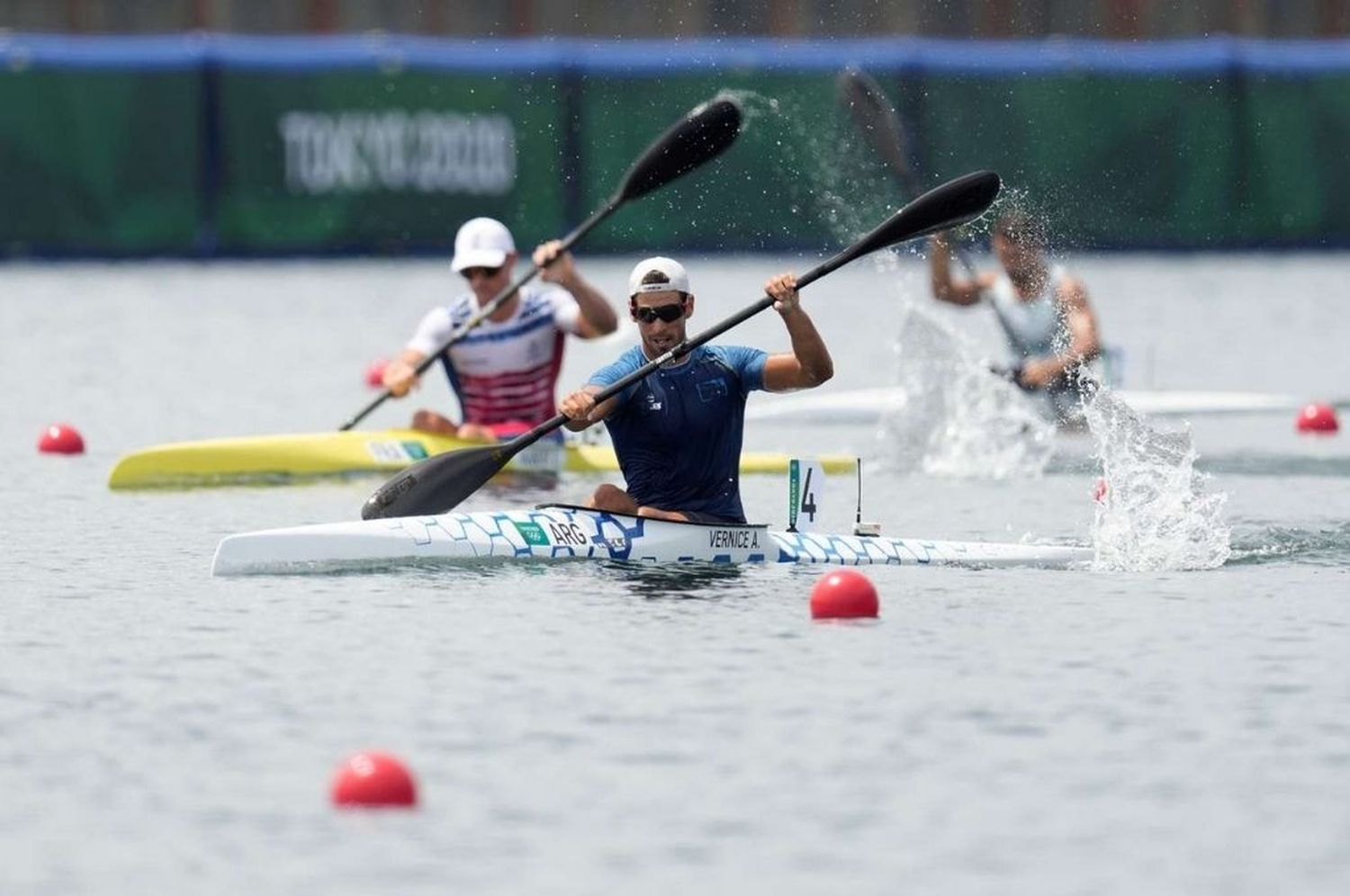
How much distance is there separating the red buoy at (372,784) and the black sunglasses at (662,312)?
184 inches

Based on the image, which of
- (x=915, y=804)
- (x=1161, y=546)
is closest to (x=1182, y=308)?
(x=1161, y=546)

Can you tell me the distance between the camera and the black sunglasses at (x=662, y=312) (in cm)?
1222

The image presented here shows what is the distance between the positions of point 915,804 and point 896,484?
→ 8507mm

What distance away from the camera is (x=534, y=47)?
34688 millimetres

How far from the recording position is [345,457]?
16188mm

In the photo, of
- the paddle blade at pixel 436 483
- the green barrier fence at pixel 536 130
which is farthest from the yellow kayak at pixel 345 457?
the green barrier fence at pixel 536 130

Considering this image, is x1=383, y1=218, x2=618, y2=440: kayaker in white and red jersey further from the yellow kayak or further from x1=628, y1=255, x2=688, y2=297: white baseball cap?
x1=628, y1=255, x2=688, y2=297: white baseball cap

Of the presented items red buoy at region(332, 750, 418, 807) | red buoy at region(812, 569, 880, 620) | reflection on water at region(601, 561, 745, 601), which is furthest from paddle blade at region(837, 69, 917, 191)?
red buoy at region(332, 750, 418, 807)

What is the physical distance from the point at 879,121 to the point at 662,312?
7358 mm

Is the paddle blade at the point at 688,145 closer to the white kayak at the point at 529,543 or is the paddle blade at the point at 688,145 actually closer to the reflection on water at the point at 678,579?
the white kayak at the point at 529,543

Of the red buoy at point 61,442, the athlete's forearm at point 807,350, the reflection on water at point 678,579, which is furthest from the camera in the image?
the red buoy at point 61,442

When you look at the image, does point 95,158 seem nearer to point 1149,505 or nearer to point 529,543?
point 1149,505

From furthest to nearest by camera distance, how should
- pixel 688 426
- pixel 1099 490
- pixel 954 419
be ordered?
1. pixel 954 419
2. pixel 1099 490
3. pixel 688 426

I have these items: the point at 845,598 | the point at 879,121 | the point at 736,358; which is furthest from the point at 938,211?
the point at 879,121
